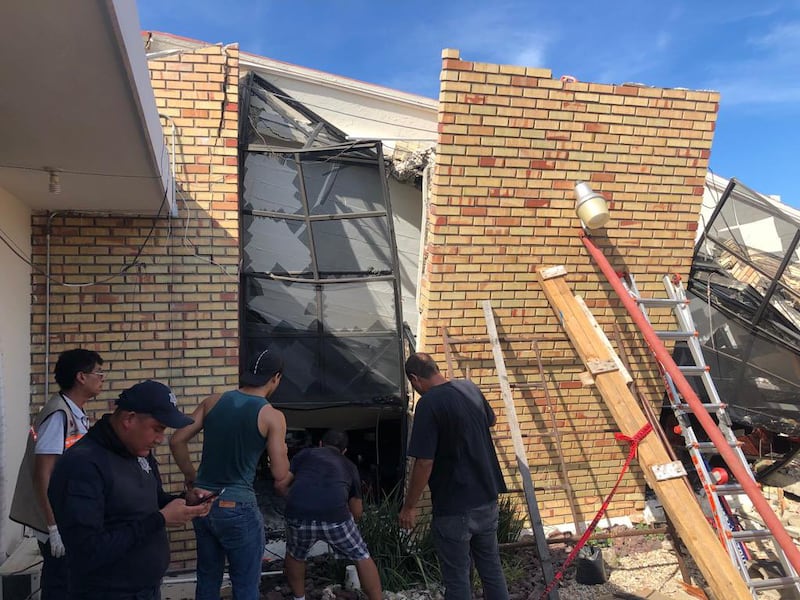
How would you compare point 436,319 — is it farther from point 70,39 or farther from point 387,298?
point 70,39

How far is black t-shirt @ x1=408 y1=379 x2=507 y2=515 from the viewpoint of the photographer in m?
3.24

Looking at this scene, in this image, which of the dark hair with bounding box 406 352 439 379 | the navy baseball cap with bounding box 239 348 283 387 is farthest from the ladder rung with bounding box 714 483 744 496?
the navy baseball cap with bounding box 239 348 283 387

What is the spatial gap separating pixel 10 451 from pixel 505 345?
145 inches

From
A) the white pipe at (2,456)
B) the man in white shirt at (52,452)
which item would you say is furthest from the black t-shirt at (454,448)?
the white pipe at (2,456)

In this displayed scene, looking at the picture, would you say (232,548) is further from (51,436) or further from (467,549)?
(467,549)

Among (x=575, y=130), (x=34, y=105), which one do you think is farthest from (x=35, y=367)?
(x=575, y=130)

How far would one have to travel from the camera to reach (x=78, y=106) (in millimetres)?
2371

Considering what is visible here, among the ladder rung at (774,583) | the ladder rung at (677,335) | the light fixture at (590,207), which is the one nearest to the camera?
the ladder rung at (774,583)

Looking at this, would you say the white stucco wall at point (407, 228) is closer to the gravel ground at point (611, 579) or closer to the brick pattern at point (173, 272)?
the brick pattern at point (173, 272)

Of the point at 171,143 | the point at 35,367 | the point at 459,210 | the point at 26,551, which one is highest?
the point at 171,143

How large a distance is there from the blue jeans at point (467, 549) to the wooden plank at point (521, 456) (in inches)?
24.2

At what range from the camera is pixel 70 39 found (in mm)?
1857

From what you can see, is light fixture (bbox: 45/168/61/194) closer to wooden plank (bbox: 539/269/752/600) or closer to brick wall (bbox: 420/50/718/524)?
brick wall (bbox: 420/50/718/524)

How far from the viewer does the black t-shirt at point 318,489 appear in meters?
3.45
